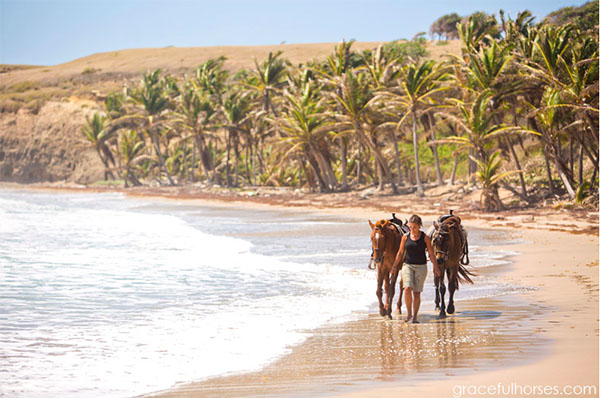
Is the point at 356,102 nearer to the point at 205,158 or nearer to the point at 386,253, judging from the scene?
the point at 205,158

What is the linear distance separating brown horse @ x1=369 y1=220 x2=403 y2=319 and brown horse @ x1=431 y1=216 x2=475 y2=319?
51cm

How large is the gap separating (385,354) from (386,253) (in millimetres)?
2099

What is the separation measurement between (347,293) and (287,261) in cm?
453

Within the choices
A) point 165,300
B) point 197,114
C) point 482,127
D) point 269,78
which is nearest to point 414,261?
point 165,300

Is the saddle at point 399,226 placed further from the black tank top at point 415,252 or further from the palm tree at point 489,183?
the palm tree at point 489,183

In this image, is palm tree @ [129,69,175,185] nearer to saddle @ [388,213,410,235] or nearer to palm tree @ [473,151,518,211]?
palm tree @ [473,151,518,211]

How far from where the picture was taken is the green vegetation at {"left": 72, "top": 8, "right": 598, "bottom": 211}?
27.4 metres

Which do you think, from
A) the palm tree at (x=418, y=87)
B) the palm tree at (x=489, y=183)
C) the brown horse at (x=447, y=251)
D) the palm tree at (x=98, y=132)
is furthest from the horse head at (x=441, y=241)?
the palm tree at (x=98, y=132)

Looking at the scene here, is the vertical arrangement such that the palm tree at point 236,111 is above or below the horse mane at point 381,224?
above

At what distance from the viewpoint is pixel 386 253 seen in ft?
29.6

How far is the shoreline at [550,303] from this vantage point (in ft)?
19.5

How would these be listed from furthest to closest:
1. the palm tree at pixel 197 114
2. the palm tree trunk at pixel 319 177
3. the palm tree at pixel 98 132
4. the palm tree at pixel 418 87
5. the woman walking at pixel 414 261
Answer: the palm tree at pixel 98 132 < the palm tree at pixel 197 114 < the palm tree trunk at pixel 319 177 < the palm tree at pixel 418 87 < the woman walking at pixel 414 261

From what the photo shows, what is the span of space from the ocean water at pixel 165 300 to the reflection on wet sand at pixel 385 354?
0.34 meters

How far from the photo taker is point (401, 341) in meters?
7.71
